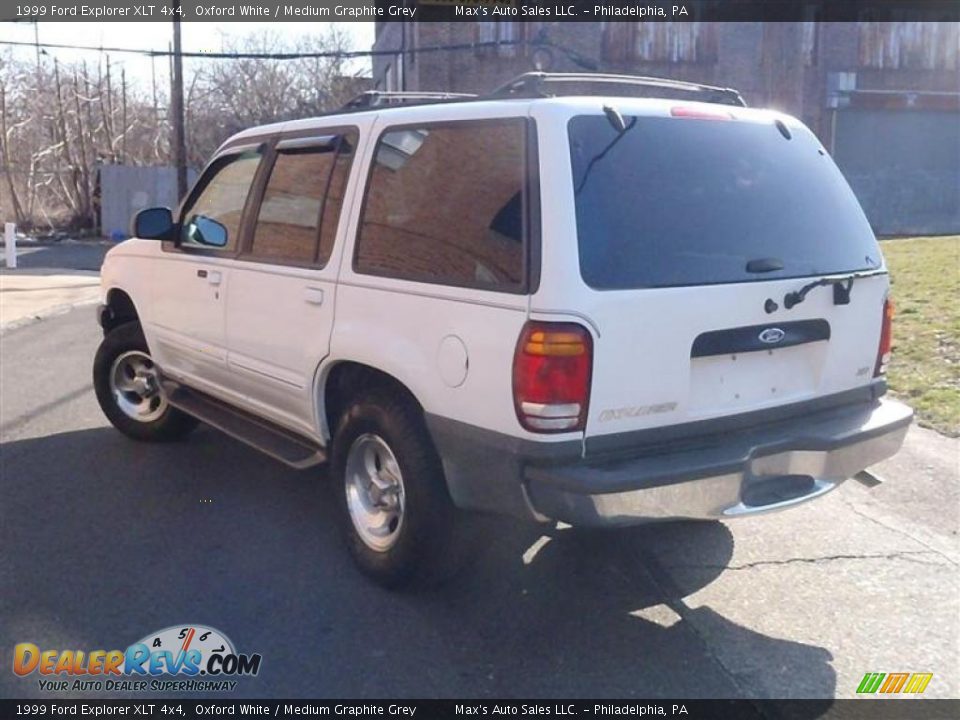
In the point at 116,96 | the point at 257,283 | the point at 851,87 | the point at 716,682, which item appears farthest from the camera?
the point at 116,96

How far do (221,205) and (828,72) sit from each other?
92.4ft

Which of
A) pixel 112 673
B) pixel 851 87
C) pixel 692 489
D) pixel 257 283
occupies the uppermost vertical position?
pixel 851 87

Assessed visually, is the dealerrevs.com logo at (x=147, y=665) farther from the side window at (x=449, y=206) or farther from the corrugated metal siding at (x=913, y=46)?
the corrugated metal siding at (x=913, y=46)

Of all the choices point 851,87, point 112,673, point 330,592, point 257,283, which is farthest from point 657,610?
point 851,87

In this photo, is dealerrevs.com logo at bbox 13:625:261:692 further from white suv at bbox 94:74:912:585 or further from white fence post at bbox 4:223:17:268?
white fence post at bbox 4:223:17:268

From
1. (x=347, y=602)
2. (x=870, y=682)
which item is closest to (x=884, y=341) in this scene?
(x=870, y=682)

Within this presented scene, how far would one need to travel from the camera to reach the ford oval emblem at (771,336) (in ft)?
12.8

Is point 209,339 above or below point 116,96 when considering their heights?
below

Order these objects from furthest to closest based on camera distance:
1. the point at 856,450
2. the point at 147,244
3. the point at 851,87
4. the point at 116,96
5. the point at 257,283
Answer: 1. the point at 116,96
2. the point at 851,87
3. the point at 147,244
4. the point at 257,283
5. the point at 856,450

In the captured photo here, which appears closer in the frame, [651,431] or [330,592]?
[651,431]

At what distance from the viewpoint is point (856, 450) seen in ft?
13.5

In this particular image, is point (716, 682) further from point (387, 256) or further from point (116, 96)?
point (116, 96)

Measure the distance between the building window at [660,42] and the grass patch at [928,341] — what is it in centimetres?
1544

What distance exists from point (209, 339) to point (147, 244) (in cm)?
107
